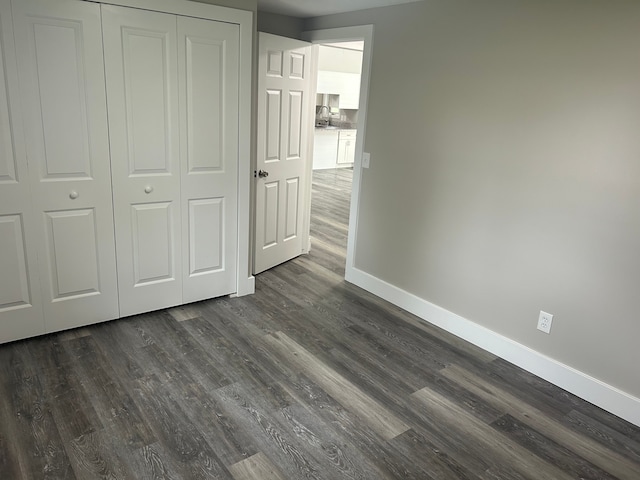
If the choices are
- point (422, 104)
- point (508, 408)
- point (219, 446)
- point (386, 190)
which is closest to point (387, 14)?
point (422, 104)

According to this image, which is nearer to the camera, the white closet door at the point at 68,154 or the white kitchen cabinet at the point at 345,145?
the white closet door at the point at 68,154

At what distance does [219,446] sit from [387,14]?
307 centimetres

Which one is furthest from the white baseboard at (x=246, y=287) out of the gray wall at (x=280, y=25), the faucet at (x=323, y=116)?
the faucet at (x=323, y=116)

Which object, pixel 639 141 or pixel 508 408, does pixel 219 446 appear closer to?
pixel 508 408

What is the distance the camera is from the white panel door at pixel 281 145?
3.82m

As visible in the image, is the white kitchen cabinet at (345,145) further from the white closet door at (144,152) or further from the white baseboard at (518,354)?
the white closet door at (144,152)

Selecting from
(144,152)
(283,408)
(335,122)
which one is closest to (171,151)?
(144,152)

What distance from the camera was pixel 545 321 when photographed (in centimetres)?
287

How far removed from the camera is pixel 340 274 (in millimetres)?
4379

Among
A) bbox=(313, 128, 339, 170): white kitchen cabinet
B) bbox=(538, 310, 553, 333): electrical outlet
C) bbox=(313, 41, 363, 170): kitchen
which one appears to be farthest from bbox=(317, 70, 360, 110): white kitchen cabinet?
bbox=(538, 310, 553, 333): electrical outlet

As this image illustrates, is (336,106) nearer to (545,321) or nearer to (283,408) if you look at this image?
(545,321)

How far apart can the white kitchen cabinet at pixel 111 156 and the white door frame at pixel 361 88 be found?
0.99 meters

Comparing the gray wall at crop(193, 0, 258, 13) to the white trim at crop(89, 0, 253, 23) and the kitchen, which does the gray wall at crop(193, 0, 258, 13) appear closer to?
the white trim at crop(89, 0, 253, 23)

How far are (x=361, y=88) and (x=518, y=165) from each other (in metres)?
1.51
